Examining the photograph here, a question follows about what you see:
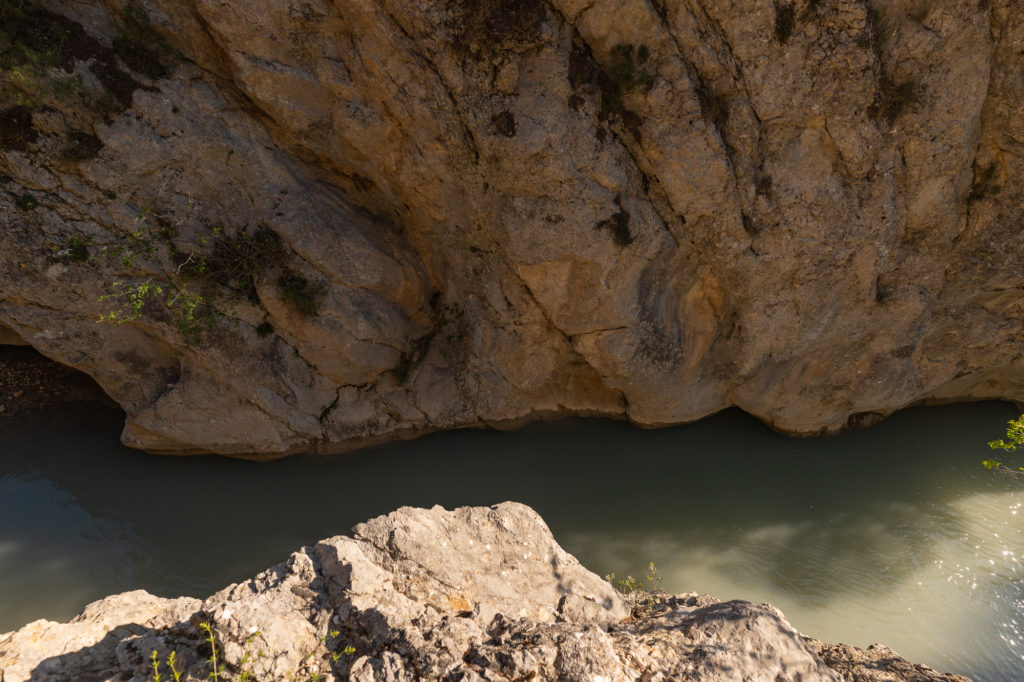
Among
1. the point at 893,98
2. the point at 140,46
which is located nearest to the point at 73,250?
the point at 140,46

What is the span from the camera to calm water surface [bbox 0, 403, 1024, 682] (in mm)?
5391

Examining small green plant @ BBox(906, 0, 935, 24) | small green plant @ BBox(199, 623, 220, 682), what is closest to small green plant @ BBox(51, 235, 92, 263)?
small green plant @ BBox(199, 623, 220, 682)

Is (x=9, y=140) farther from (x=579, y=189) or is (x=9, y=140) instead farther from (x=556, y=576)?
(x=556, y=576)

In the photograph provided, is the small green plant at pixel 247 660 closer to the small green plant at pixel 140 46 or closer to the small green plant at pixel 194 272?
the small green plant at pixel 194 272

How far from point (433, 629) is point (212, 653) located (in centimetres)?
118

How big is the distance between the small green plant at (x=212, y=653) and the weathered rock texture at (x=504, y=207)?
3947 mm

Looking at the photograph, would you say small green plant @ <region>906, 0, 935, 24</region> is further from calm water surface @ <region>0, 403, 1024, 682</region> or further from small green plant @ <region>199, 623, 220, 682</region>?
small green plant @ <region>199, 623, 220, 682</region>

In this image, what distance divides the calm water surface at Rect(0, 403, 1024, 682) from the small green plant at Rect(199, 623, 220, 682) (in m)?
3.02

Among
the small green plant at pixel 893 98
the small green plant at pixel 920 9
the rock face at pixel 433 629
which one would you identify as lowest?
the rock face at pixel 433 629

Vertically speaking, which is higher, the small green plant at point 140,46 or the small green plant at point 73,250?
the small green plant at point 140,46

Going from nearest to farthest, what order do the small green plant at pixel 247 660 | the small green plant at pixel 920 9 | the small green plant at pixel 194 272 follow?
the small green plant at pixel 247 660
the small green plant at pixel 920 9
the small green plant at pixel 194 272

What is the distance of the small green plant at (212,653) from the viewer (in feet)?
8.87

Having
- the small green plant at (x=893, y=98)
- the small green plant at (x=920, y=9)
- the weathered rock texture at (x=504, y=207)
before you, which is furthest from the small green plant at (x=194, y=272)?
the small green plant at (x=920, y=9)

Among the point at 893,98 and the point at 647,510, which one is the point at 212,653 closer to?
the point at 647,510
